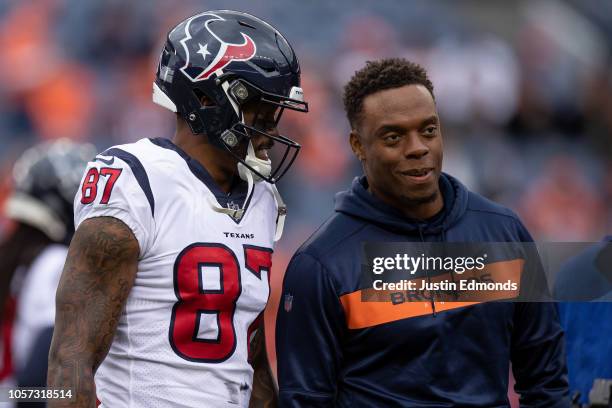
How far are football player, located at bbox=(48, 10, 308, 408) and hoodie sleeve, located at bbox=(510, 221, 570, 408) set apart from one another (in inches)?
30.9

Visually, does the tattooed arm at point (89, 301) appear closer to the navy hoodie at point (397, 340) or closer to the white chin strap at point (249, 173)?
→ the white chin strap at point (249, 173)

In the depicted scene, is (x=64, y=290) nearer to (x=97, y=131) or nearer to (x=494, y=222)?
(x=494, y=222)

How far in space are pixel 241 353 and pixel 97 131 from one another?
789 centimetres

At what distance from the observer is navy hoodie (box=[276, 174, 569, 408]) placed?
3.08 meters

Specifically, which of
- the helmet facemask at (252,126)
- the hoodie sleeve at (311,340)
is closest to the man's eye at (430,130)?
the helmet facemask at (252,126)

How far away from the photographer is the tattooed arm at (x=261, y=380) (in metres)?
3.24

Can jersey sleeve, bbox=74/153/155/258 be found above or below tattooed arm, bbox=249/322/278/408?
above

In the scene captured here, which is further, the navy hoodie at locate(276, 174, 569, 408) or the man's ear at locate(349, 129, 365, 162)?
the man's ear at locate(349, 129, 365, 162)

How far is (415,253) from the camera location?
126 inches

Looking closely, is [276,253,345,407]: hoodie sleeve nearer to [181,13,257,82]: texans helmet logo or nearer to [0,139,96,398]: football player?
[181,13,257,82]: texans helmet logo

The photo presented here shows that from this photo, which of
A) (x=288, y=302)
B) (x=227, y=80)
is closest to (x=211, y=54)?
(x=227, y=80)

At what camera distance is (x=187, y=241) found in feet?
9.70

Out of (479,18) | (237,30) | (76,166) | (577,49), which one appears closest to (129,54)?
(479,18)

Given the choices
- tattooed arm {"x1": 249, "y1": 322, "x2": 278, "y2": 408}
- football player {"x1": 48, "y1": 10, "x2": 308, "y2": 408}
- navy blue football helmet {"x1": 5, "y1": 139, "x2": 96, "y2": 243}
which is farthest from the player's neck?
navy blue football helmet {"x1": 5, "y1": 139, "x2": 96, "y2": 243}
